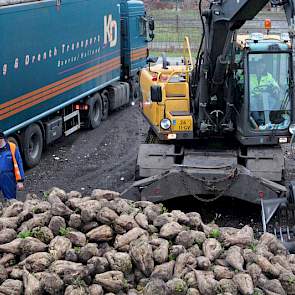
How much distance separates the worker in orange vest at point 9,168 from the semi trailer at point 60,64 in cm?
221

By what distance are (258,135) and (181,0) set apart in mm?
27744

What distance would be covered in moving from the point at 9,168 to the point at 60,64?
4834 millimetres

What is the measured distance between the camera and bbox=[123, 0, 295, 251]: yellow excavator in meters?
9.72

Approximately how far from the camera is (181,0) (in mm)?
37031

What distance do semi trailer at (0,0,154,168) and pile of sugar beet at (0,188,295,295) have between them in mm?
5451

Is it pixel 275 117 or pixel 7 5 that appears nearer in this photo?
pixel 275 117

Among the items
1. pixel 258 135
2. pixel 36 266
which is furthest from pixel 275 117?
pixel 36 266

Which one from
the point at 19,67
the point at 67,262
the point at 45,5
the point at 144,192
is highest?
the point at 45,5

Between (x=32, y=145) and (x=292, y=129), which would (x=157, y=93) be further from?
(x=32, y=145)

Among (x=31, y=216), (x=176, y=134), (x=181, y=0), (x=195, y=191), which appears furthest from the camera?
(x=181, y=0)

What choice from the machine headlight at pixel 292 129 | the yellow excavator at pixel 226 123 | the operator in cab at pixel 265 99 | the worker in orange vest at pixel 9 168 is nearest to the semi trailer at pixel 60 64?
the worker in orange vest at pixel 9 168

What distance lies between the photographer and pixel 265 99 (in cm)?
1038

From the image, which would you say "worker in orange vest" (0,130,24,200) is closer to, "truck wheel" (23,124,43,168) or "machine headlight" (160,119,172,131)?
"machine headlight" (160,119,172,131)

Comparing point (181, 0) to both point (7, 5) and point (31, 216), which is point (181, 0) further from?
point (31, 216)
